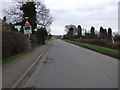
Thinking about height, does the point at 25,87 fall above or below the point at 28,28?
below

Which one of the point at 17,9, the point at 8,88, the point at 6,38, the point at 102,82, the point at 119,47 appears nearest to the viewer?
the point at 8,88

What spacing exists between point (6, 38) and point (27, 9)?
17.1 meters

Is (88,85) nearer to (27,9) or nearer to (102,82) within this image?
(102,82)

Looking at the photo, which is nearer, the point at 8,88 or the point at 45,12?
the point at 8,88

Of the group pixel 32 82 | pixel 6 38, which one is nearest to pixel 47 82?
pixel 32 82

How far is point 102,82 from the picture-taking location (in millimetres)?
5906

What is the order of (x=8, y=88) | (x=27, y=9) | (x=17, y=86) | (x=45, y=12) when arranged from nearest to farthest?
(x=8, y=88)
(x=17, y=86)
(x=27, y=9)
(x=45, y=12)

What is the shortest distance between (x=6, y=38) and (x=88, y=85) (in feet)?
27.2

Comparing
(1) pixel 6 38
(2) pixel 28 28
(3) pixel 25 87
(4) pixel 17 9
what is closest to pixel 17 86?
(3) pixel 25 87

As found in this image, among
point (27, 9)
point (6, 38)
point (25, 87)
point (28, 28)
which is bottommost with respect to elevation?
point (25, 87)

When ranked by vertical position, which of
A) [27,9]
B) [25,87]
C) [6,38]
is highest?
[27,9]

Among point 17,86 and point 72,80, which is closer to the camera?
point 17,86

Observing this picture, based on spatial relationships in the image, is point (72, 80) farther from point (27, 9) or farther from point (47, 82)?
point (27, 9)

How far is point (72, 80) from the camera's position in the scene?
617 cm
